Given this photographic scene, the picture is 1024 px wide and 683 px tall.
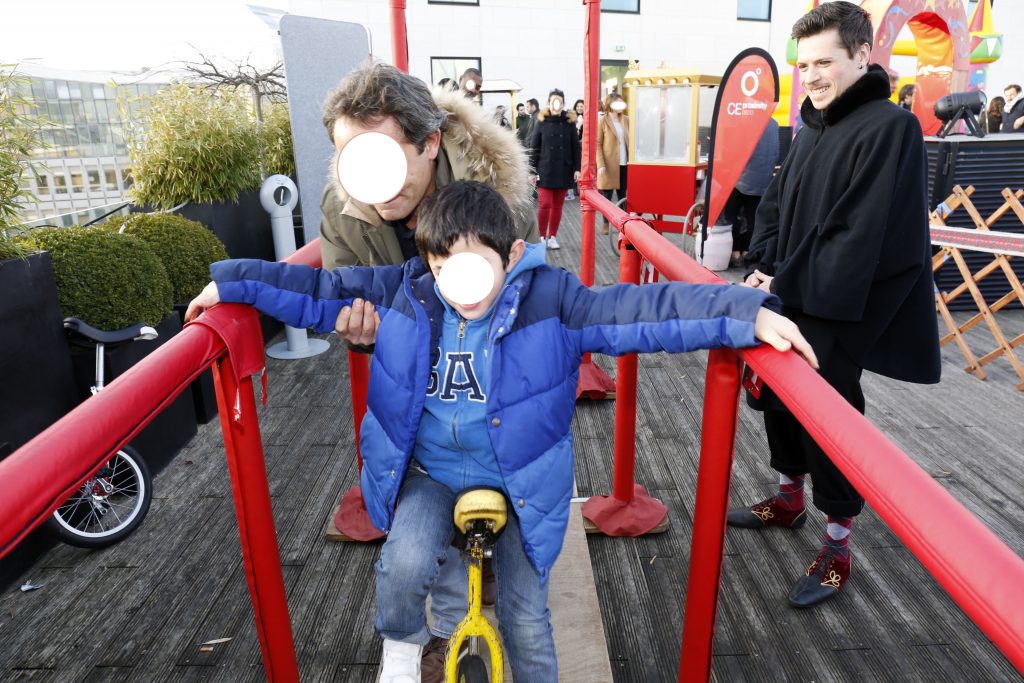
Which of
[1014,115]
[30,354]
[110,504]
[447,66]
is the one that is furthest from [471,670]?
[447,66]

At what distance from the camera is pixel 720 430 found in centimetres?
141

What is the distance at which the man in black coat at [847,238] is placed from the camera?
208 centimetres

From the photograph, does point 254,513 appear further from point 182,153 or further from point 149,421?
point 182,153

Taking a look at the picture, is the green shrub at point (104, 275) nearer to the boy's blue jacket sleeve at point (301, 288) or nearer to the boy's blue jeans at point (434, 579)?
the boy's blue jacket sleeve at point (301, 288)

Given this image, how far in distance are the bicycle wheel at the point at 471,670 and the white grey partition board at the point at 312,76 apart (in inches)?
159

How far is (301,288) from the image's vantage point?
1671 millimetres

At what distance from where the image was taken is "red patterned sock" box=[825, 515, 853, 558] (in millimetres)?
2416

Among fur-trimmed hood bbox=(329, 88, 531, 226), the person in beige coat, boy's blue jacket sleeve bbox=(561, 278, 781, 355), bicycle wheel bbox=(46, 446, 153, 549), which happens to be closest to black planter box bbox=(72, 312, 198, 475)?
bicycle wheel bbox=(46, 446, 153, 549)

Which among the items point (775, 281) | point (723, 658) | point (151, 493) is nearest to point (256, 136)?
point (151, 493)

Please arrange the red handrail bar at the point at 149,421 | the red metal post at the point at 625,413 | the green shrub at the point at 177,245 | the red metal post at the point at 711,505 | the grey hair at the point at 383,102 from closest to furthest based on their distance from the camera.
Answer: the red handrail bar at the point at 149,421, the red metal post at the point at 711,505, the grey hair at the point at 383,102, the red metal post at the point at 625,413, the green shrub at the point at 177,245

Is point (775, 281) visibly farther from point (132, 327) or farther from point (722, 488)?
point (132, 327)

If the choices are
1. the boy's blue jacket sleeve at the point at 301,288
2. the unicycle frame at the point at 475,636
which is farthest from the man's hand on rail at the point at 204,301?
the unicycle frame at the point at 475,636

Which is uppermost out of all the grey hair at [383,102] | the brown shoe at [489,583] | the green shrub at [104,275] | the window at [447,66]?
the window at [447,66]

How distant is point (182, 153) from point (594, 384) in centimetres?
318
